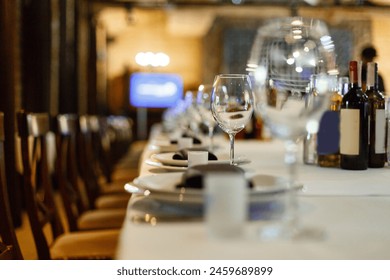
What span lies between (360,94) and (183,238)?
0.85m

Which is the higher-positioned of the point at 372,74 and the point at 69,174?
the point at 372,74

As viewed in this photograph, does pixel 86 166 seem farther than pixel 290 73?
Yes

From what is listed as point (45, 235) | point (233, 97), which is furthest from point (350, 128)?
point (45, 235)

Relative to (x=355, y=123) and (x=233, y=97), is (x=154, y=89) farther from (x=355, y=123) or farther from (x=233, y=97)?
(x=233, y=97)

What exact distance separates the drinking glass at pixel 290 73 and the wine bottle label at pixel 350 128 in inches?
20.3

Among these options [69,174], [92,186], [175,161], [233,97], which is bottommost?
[92,186]

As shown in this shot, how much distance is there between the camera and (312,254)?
0.55 metres

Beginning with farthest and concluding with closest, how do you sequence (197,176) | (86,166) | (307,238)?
(86,166) < (197,176) < (307,238)

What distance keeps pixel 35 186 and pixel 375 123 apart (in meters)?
1.04

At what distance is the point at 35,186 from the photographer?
170 cm

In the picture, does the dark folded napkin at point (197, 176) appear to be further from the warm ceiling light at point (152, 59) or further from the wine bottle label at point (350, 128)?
the warm ceiling light at point (152, 59)

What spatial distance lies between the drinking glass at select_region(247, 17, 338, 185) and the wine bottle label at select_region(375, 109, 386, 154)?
1.94 ft
